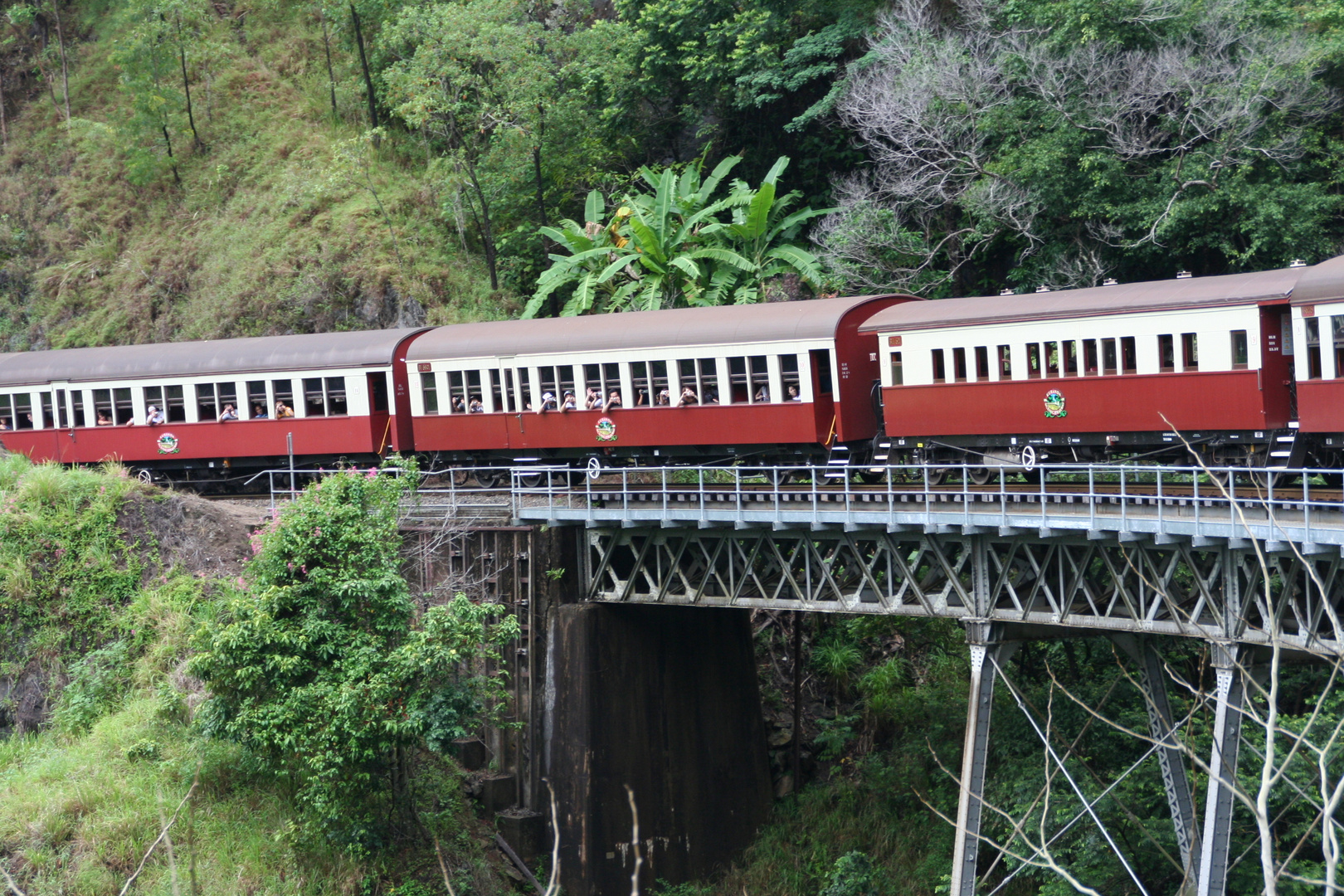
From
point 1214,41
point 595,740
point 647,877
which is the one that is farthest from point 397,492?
point 1214,41

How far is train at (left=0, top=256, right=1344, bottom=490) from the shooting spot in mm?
19641

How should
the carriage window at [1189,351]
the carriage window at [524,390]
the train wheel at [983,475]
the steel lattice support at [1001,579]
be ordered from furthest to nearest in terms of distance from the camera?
the carriage window at [524,390]
the train wheel at [983,475]
the carriage window at [1189,351]
the steel lattice support at [1001,579]

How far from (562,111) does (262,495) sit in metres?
16.2

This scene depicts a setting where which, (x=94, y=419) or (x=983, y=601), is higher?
(x=94, y=419)

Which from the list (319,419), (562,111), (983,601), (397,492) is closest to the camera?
(983,601)

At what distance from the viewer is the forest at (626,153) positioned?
28094 mm

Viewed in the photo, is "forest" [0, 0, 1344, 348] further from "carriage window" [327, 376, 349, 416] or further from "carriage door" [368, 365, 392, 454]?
"carriage window" [327, 376, 349, 416]

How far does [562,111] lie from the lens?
126ft

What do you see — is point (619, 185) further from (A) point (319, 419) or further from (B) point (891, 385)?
(B) point (891, 385)

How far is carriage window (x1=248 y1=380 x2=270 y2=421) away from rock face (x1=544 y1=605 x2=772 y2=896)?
9.19 metres

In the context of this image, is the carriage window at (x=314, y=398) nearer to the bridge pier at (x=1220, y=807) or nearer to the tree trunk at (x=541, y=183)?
the tree trunk at (x=541, y=183)

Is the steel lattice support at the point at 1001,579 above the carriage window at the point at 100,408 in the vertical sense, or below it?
below

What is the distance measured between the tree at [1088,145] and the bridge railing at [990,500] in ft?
24.9

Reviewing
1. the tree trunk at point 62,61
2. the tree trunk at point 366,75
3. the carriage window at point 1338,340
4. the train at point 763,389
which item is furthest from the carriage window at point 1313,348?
the tree trunk at point 62,61
